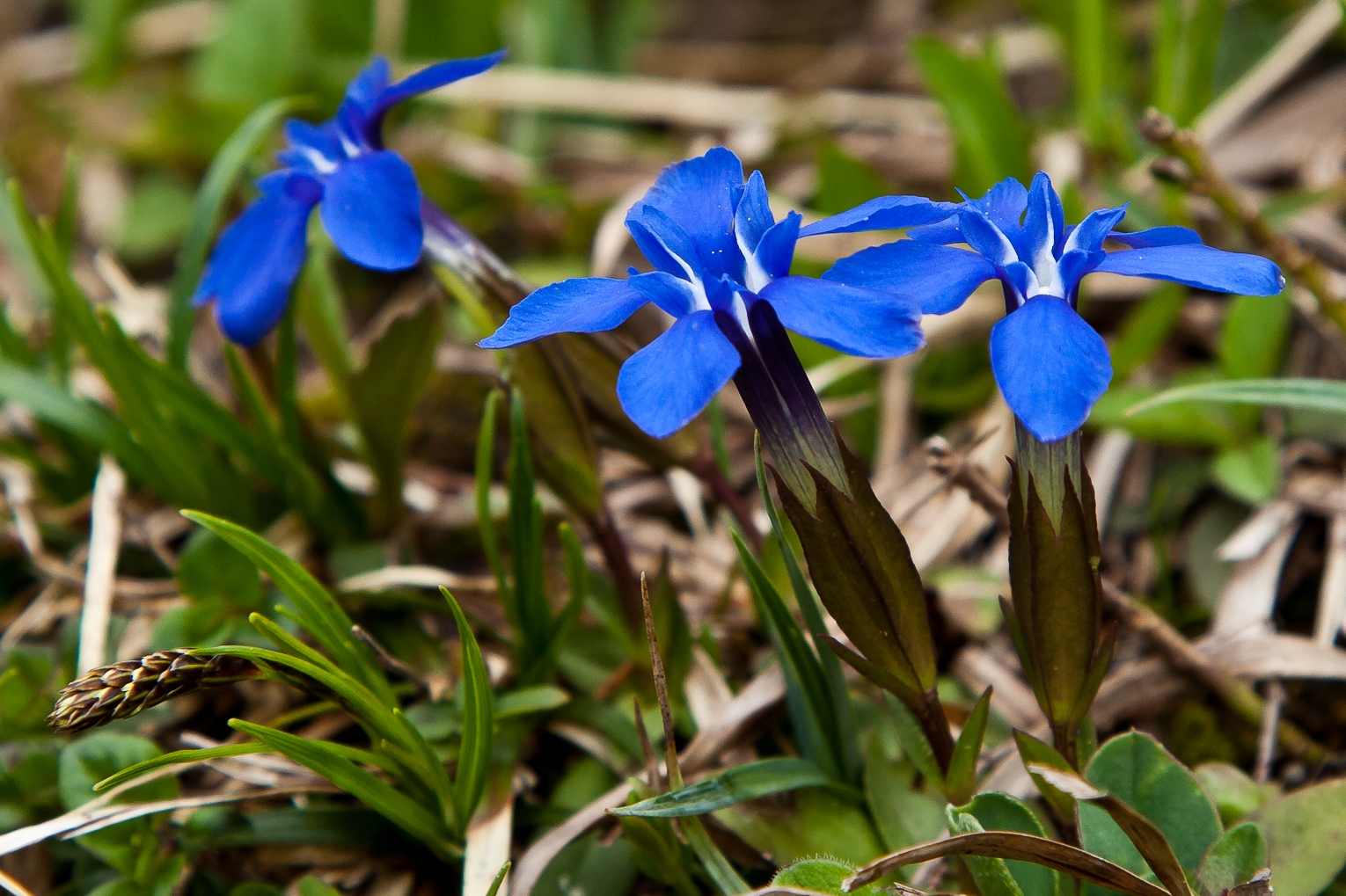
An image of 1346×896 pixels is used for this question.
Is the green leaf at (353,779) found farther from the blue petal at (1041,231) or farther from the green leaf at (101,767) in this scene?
the blue petal at (1041,231)

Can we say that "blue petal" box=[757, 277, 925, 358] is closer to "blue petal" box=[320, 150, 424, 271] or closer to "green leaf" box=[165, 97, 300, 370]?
"blue petal" box=[320, 150, 424, 271]

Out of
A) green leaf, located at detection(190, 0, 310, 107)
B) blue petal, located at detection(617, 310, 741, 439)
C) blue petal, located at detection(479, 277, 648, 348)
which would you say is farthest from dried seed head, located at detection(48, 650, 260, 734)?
green leaf, located at detection(190, 0, 310, 107)

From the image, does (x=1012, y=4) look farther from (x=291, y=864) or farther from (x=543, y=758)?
(x=291, y=864)

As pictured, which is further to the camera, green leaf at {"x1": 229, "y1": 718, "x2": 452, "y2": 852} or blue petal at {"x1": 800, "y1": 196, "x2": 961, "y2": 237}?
green leaf at {"x1": 229, "y1": 718, "x2": 452, "y2": 852}

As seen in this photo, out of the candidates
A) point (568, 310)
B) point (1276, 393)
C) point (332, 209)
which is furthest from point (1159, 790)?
point (332, 209)

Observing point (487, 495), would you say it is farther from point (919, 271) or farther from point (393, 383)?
point (919, 271)

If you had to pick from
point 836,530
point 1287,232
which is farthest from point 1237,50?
point 836,530
